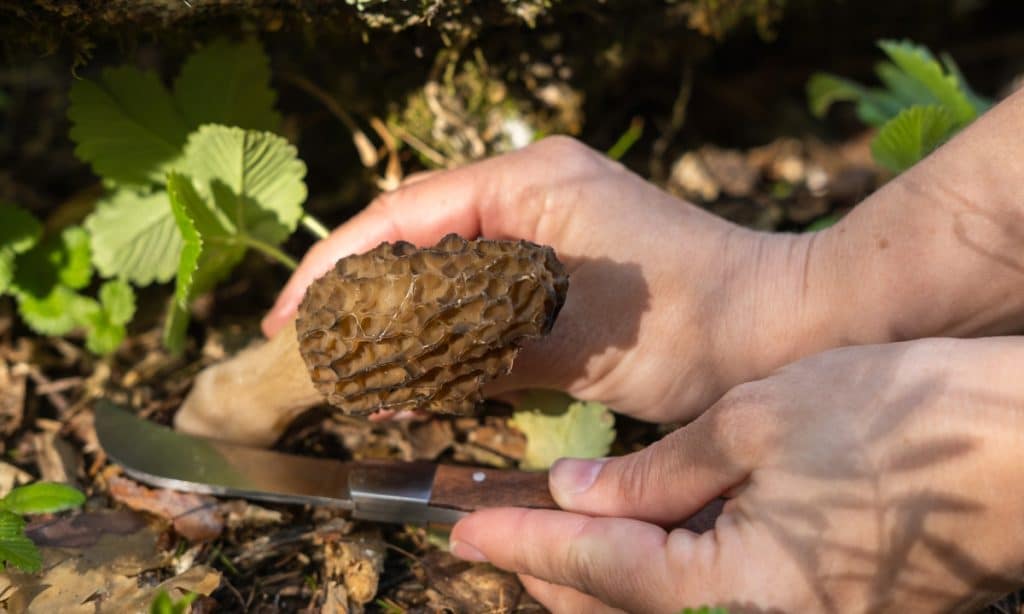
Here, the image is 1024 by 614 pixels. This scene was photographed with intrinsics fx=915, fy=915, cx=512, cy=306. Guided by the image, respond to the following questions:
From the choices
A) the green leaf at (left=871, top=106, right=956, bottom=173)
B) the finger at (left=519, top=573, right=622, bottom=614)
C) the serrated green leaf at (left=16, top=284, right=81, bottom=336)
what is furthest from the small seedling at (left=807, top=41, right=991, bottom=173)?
the serrated green leaf at (left=16, top=284, right=81, bottom=336)

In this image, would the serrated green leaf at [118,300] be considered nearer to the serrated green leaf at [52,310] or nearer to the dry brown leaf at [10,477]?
the serrated green leaf at [52,310]

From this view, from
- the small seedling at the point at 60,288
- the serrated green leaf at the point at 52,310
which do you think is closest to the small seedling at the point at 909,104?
the small seedling at the point at 60,288

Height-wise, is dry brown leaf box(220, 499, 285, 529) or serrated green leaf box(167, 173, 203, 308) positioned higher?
serrated green leaf box(167, 173, 203, 308)

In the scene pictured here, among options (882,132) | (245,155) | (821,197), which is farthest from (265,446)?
(821,197)

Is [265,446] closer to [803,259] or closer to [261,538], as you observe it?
[261,538]

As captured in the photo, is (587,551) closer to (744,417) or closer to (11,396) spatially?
(744,417)

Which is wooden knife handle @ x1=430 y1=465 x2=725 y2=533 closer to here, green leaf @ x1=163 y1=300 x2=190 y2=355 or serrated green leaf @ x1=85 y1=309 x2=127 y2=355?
green leaf @ x1=163 y1=300 x2=190 y2=355
